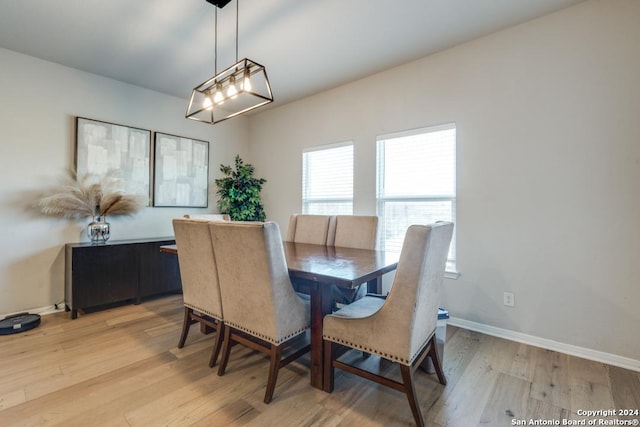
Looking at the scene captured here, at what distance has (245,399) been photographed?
5.58ft

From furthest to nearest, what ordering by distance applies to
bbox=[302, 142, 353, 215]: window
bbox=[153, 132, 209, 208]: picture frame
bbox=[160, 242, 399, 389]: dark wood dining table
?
bbox=[153, 132, 209, 208]: picture frame → bbox=[302, 142, 353, 215]: window → bbox=[160, 242, 399, 389]: dark wood dining table

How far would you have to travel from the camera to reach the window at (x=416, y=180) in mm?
2883

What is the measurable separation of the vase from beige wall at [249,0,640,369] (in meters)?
3.50

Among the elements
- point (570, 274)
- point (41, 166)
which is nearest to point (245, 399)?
point (570, 274)

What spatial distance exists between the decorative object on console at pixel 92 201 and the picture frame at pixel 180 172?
52 cm

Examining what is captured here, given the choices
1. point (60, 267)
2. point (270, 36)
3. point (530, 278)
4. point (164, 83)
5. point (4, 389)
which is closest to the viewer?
point (4, 389)

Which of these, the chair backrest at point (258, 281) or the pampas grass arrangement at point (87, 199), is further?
the pampas grass arrangement at point (87, 199)

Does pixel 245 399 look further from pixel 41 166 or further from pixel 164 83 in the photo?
pixel 164 83

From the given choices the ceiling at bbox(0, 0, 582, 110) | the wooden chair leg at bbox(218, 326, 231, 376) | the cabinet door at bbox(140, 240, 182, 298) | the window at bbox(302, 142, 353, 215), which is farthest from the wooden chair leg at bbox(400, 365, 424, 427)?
the cabinet door at bbox(140, 240, 182, 298)

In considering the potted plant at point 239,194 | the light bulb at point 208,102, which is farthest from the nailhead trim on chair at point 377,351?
the potted plant at point 239,194

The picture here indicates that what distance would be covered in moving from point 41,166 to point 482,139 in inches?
172

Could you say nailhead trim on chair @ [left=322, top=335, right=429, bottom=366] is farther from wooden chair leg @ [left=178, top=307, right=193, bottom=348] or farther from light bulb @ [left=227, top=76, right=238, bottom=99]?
light bulb @ [left=227, top=76, right=238, bottom=99]

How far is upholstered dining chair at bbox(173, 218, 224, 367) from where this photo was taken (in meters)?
1.93

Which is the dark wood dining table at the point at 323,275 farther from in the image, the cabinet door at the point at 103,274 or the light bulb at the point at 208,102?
the cabinet door at the point at 103,274
